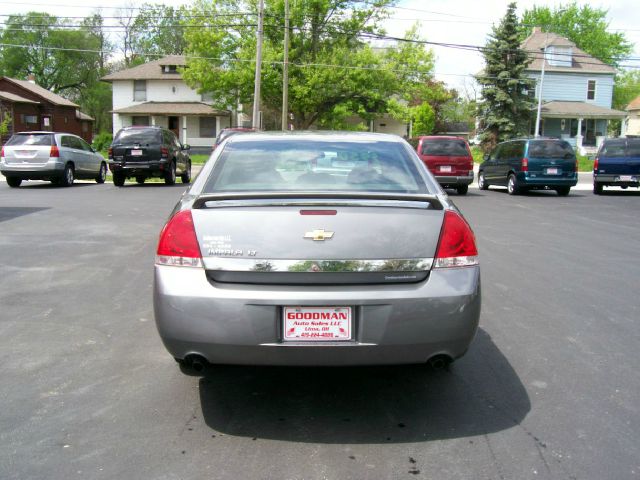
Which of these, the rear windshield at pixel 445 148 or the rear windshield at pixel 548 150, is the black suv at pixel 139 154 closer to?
the rear windshield at pixel 445 148

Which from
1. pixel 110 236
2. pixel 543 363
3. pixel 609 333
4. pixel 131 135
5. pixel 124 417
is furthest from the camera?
pixel 131 135

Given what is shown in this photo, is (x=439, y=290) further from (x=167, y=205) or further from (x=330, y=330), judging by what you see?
(x=167, y=205)

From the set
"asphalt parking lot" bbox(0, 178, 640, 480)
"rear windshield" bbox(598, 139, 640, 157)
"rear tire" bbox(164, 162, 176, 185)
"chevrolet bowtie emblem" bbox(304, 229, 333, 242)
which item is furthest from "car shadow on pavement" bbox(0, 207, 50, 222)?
"rear windshield" bbox(598, 139, 640, 157)

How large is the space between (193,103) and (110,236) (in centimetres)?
4200

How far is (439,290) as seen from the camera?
11.1 ft

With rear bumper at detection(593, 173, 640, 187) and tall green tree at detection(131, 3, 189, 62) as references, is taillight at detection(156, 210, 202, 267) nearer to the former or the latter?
rear bumper at detection(593, 173, 640, 187)

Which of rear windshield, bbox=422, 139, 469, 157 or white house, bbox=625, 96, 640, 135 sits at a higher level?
white house, bbox=625, 96, 640, 135

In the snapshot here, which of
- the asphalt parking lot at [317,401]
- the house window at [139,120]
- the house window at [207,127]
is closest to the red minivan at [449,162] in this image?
the asphalt parking lot at [317,401]

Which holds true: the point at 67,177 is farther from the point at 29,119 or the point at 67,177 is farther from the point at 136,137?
the point at 29,119

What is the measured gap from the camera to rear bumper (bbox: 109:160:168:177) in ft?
64.4

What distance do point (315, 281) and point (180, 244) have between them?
2.52ft

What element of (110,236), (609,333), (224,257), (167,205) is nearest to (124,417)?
(224,257)

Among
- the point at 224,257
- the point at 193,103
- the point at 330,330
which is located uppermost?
the point at 193,103

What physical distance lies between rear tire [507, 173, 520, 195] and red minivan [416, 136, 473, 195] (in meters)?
1.38
